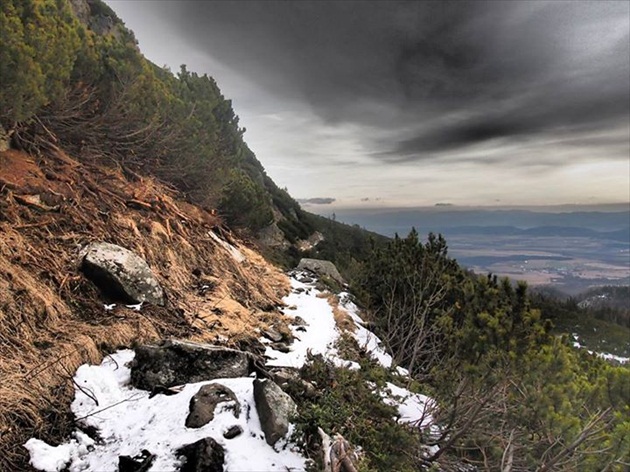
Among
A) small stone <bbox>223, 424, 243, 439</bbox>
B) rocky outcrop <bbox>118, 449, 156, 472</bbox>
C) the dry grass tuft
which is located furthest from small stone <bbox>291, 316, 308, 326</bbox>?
rocky outcrop <bbox>118, 449, 156, 472</bbox>

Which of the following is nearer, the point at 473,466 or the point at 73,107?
the point at 473,466

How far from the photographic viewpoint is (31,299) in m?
4.98

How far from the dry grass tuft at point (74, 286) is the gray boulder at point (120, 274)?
17cm

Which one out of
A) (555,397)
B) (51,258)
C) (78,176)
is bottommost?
(555,397)

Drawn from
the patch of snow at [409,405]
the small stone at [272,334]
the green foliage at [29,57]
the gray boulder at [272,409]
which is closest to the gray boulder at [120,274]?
the small stone at [272,334]

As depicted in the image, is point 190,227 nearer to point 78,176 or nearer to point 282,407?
point 78,176

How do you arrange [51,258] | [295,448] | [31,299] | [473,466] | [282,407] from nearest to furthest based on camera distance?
[295,448]
[282,407]
[31,299]
[473,466]
[51,258]

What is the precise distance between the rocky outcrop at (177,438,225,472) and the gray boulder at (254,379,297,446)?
566mm

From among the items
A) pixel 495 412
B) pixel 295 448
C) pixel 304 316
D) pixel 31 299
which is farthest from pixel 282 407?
pixel 304 316

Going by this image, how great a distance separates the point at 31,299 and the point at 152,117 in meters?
6.75

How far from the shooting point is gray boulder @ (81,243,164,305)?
614cm

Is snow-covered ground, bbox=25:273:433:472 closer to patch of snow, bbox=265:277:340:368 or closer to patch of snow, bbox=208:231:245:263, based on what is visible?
patch of snow, bbox=265:277:340:368

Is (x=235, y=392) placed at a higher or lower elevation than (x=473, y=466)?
higher

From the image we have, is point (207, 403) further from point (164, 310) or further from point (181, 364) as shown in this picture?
point (164, 310)
